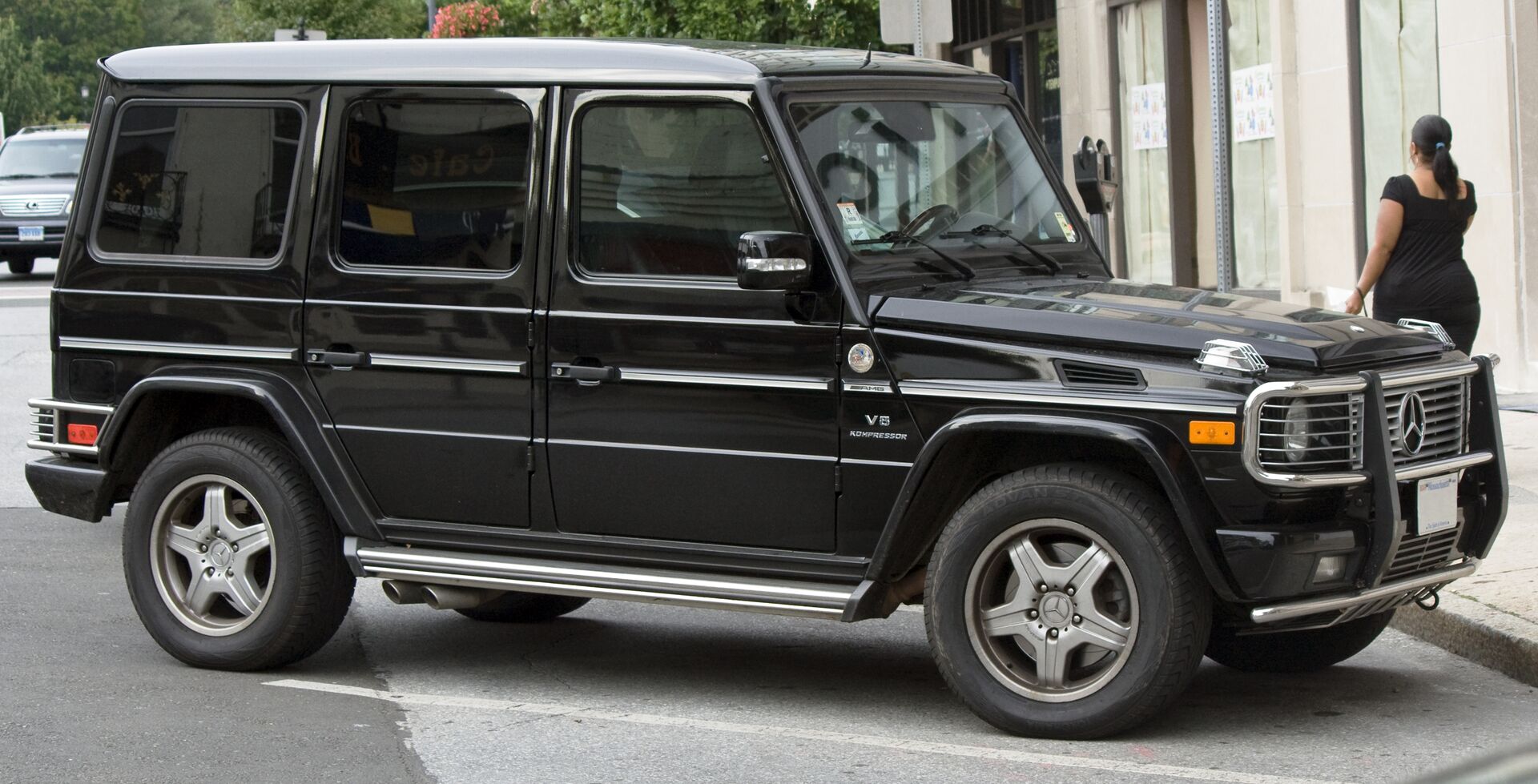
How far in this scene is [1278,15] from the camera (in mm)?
15141

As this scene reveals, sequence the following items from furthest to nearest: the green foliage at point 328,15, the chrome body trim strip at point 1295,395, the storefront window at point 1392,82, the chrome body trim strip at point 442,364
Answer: the green foliage at point 328,15
the storefront window at point 1392,82
the chrome body trim strip at point 442,364
the chrome body trim strip at point 1295,395

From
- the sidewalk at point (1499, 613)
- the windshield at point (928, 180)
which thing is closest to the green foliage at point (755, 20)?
the sidewalk at point (1499, 613)

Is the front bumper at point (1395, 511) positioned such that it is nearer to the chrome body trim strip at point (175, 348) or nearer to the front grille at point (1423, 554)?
the front grille at point (1423, 554)

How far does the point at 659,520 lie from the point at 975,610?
1.04 meters

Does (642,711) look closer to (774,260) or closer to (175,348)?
(774,260)

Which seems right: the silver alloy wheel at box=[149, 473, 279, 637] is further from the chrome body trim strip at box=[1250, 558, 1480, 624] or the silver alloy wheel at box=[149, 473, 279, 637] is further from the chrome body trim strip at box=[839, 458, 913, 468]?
the chrome body trim strip at box=[1250, 558, 1480, 624]

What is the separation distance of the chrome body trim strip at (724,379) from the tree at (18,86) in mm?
87983

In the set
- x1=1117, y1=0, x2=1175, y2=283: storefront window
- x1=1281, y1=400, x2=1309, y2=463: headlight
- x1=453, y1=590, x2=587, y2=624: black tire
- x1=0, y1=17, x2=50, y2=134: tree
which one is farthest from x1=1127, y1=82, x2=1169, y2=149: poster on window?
x1=0, y1=17, x2=50, y2=134: tree

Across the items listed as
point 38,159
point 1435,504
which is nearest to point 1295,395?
point 1435,504

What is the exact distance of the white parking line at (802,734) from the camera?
17.5 ft

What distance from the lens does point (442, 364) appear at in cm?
640

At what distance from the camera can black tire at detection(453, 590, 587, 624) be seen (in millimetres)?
7672

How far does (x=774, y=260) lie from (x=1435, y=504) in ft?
6.34

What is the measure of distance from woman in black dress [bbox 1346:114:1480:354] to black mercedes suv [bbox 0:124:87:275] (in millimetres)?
23493
